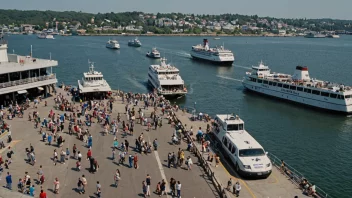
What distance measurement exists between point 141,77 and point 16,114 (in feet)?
182

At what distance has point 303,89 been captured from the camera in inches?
2746

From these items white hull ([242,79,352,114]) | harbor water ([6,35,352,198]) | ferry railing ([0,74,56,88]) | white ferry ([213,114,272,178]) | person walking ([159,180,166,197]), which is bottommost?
harbor water ([6,35,352,198])

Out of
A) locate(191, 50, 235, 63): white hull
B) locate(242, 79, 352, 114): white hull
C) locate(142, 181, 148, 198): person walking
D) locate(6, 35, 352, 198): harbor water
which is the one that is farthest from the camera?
locate(191, 50, 235, 63): white hull

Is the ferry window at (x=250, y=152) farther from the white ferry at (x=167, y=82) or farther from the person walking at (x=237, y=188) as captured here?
the white ferry at (x=167, y=82)

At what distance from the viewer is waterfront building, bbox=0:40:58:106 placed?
47406 mm

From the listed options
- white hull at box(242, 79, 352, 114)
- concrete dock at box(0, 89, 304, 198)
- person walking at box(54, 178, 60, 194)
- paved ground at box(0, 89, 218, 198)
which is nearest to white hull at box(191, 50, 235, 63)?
white hull at box(242, 79, 352, 114)

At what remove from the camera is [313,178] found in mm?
36875

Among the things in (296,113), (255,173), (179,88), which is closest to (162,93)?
(179,88)

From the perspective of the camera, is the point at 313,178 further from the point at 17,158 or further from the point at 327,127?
the point at 17,158

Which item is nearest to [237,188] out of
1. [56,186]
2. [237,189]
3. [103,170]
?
[237,189]

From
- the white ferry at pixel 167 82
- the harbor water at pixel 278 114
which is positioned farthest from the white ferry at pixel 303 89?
the white ferry at pixel 167 82

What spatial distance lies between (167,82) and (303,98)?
24.6 m

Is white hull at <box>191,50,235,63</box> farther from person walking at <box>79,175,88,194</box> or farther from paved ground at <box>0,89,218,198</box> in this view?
person walking at <box>79,175,88,194</box>

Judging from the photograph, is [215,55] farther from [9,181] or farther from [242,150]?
[9,181]
